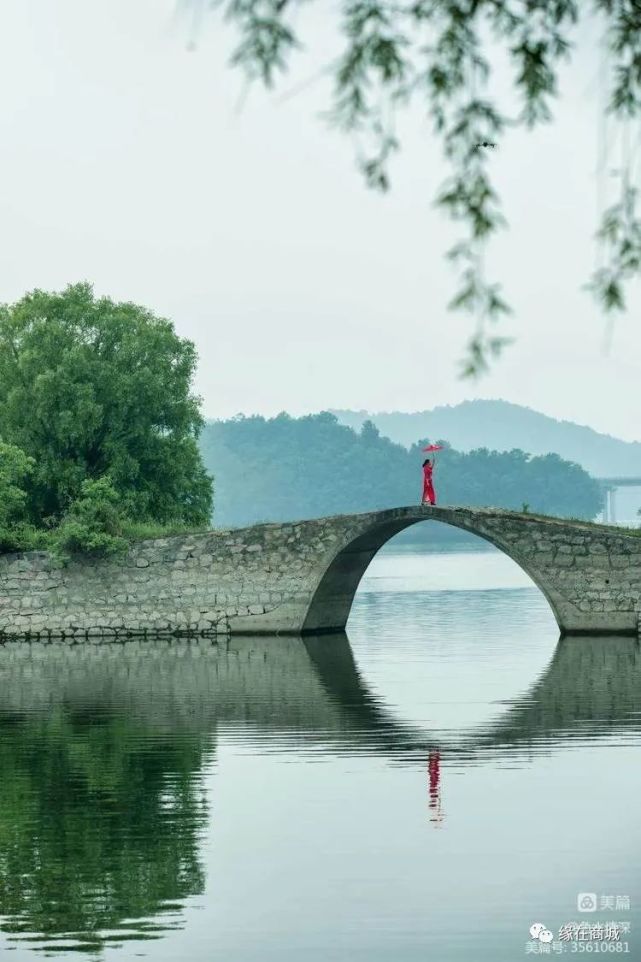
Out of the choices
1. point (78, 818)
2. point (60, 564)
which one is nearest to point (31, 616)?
point (60, 564)

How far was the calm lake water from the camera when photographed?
32.3 ft

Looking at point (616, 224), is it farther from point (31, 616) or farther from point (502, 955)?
point (31, 616)

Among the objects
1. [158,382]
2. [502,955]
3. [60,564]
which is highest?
[158,382]

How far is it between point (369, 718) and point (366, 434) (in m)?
110

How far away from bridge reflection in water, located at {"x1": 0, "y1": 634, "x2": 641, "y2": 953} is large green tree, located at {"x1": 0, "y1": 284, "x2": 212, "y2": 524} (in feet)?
16.0

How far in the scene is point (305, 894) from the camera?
10.6 m

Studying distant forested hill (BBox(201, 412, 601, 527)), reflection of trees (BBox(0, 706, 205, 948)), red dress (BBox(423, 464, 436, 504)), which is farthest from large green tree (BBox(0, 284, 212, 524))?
distant forested hill (BBox(201, 412, 601, 527))

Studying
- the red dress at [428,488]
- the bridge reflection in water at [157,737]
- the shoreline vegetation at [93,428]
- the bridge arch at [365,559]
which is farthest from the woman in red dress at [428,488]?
the bridge reflection in water at [157,737]

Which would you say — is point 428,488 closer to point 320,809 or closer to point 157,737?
point 157,737

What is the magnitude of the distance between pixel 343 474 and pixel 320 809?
112 meters

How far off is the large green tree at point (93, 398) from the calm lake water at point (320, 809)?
→ 8672mm

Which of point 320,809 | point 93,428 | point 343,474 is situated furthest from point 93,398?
point 343,474

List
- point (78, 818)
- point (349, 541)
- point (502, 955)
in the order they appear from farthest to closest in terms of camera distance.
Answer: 1. point (349, 541)
2. point (78, 818)
3. point (502, 955)

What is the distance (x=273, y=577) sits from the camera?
97.6ft
